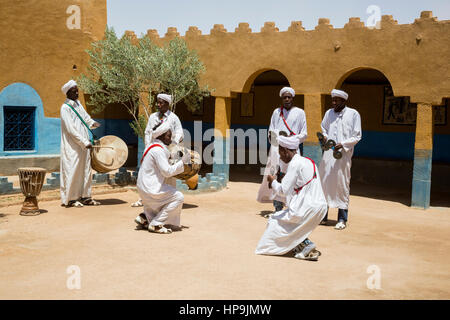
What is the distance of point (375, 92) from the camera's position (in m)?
15.6

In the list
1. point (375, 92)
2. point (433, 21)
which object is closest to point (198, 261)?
point (433, 21)

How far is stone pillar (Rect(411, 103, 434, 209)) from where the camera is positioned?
1085cm

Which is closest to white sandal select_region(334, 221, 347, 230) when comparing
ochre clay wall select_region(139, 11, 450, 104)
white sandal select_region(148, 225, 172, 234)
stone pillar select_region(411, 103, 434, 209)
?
white sandal select_region(148, 225, 172, 234)

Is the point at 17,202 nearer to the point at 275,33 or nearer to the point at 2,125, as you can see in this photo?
the point at 2,125

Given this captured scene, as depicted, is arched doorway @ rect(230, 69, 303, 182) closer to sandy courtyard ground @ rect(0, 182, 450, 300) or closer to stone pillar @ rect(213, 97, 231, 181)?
stone pillar @ rect(213, 97, 231, 181)

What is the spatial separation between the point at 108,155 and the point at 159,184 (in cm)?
281

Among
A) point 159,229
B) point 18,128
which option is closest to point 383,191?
point 159,229

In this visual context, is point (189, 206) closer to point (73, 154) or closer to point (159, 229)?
point (73, 154)

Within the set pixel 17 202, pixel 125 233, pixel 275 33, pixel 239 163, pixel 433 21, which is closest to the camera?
pixel 125 233

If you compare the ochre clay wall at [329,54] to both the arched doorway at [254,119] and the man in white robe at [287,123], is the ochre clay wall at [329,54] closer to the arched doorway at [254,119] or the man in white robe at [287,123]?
the man in white robe at [287,123]

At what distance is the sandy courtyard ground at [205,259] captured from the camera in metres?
4.90

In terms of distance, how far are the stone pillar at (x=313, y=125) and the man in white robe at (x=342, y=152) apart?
3510 mm

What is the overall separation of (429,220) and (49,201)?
716cm

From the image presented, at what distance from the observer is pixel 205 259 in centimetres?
602
